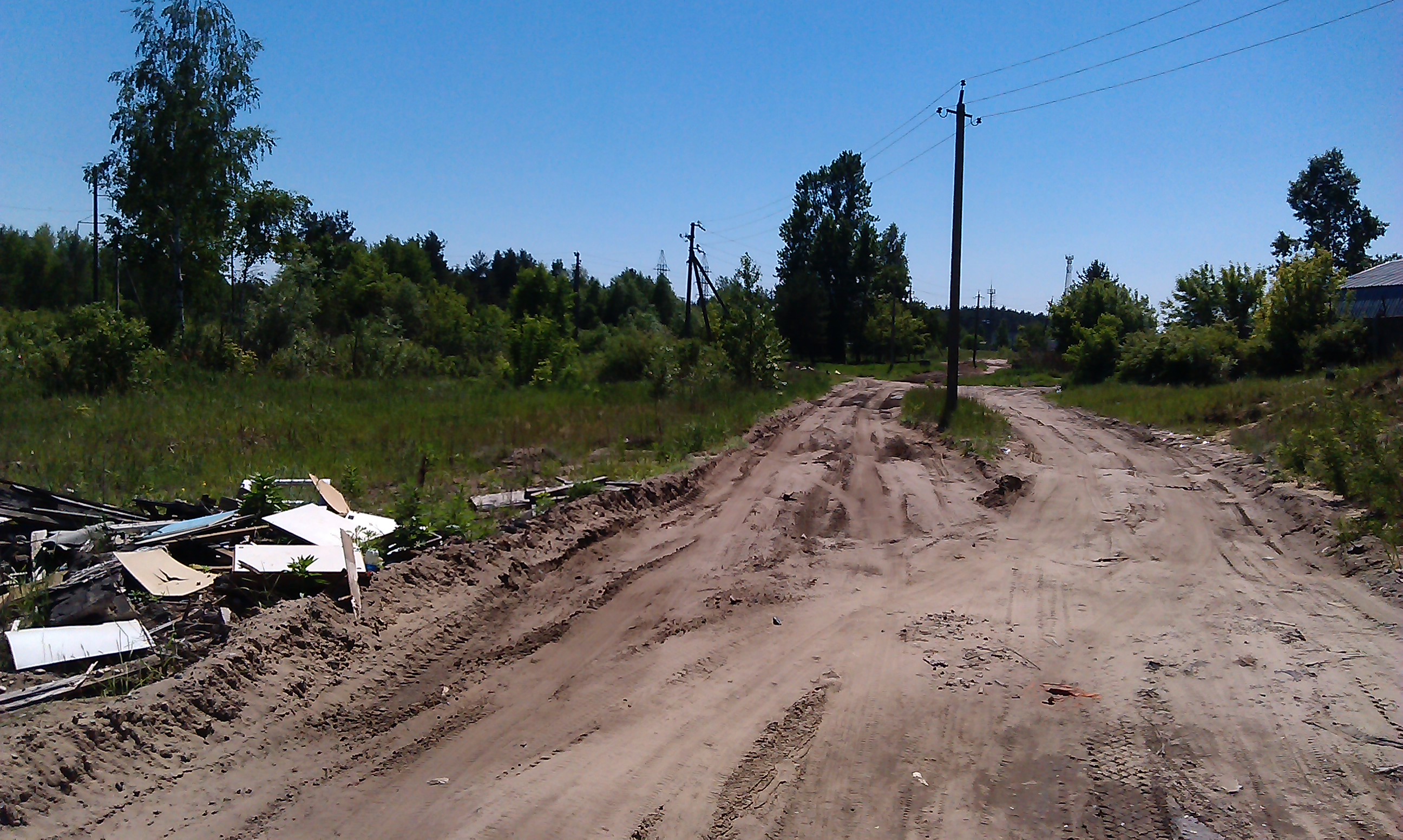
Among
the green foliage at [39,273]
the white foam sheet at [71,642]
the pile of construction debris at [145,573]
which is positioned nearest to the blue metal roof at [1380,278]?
the pile of construction debris at [145,573]

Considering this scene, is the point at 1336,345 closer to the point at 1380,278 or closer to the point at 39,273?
the point at 1380,278

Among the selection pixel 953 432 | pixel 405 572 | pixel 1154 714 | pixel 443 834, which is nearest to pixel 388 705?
pixel 443 834

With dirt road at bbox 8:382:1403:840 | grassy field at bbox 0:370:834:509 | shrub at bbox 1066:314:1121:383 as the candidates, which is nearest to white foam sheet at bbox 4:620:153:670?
dirt road at bbox 8:382:1403:840

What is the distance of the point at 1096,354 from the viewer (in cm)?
4294

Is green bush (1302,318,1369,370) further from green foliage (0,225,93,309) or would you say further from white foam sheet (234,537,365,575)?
green foliage (0,225,93,309)

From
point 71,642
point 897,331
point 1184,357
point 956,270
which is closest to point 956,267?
point 956,270

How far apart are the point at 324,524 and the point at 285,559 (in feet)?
3.74

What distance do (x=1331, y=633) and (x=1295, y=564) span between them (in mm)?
2613

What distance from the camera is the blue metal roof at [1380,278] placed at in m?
36.2

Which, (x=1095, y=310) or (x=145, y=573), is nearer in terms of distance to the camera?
(x=145, y=573)

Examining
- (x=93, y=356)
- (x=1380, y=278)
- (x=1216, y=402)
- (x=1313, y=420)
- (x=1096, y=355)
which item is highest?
(x=1380, y=278)

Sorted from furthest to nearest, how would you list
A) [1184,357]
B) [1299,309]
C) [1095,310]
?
[1095,310]
[1184,357]
[1299,309]

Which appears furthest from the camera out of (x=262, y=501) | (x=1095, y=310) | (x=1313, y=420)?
(x=1095, y=310)

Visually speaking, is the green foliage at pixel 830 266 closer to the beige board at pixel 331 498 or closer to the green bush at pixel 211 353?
the green bush at pixel 211 353
